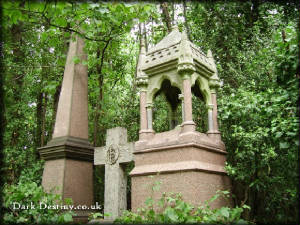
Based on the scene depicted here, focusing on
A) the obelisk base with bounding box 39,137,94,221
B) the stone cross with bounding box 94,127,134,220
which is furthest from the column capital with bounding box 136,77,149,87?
the obelisk base with bounding box 39,137,94,221

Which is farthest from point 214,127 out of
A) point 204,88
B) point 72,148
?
point 72,148

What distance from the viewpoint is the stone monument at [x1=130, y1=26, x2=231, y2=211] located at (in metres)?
4.64

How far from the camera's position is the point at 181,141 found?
4879 millimetres

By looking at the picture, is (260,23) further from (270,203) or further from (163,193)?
(163,193)

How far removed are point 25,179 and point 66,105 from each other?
94.5 inches

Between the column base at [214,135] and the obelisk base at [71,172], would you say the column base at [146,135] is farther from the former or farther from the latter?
the obelisk base at [71,172]

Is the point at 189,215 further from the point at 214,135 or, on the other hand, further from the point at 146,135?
the point at 214,135

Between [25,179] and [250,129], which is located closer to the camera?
[250,129]

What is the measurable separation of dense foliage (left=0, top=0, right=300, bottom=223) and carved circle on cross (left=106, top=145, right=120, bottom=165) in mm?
1644

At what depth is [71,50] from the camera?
6707 mm

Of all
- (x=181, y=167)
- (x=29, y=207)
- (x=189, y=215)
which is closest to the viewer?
(x=189, y=215)

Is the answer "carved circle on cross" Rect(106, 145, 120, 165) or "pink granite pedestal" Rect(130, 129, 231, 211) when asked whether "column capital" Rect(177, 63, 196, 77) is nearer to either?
"pink granite pedestal" Rect(130, 129, 231, 211)

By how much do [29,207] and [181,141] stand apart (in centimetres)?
268

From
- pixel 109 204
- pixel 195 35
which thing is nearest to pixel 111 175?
pixel 109 204
